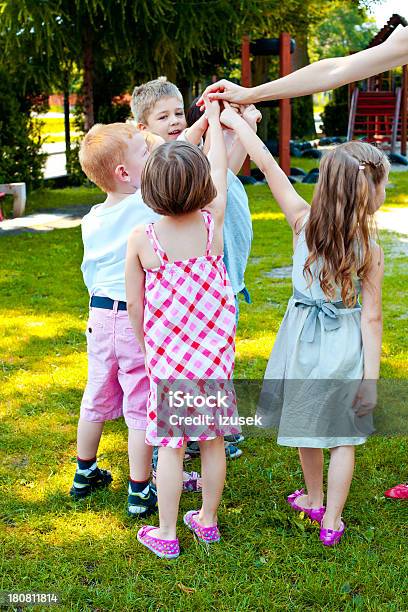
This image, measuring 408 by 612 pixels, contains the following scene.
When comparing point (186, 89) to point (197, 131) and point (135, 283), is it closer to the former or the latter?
point (197, 131)

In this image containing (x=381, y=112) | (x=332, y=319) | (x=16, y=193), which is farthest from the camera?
(x=381, y=112)

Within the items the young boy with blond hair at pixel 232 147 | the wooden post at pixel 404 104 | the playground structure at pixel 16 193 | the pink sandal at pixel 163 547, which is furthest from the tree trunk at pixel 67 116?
the pink sandal at pixel 163 547

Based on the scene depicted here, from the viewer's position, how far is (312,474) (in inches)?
120

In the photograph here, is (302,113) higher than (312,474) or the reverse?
higher

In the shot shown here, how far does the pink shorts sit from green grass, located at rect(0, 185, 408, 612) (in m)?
0.39

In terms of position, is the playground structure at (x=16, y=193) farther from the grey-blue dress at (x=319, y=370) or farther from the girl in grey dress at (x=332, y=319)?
the grey-blue dress at (x=319, y=370)

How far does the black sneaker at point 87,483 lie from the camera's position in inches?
130

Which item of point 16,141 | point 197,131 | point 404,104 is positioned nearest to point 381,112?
point 404,104

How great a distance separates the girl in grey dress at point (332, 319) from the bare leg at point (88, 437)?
2.39 feet

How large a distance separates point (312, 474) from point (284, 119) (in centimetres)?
1113

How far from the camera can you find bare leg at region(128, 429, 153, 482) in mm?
3104

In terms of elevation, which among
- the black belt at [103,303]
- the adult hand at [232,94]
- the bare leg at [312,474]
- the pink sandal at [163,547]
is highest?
the adult hand at [232,94]

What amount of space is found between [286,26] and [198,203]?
1699 cm

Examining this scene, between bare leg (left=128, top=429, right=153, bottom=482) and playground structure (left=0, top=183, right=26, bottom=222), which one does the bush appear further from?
bare leg (left=128, top=429, right=153, bottom=482)
